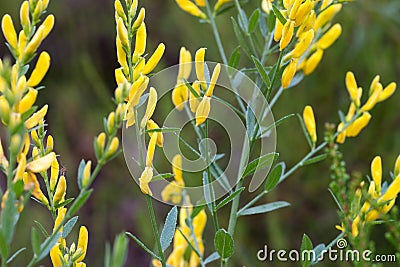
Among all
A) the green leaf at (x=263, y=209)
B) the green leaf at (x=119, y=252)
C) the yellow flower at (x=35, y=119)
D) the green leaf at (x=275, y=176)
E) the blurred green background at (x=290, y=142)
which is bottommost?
the blurred green background at (x=290, y=142)

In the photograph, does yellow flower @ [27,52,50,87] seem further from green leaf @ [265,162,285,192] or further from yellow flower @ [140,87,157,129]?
green leaf @ [265,162,285,192]

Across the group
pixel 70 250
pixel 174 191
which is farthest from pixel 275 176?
pixel 70 250

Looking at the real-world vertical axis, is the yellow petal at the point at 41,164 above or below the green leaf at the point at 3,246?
above

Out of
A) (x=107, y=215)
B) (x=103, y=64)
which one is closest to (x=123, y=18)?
(x=107, y=215)

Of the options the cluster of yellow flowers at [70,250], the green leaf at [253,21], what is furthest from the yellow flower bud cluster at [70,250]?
the green leaf at [253,21]

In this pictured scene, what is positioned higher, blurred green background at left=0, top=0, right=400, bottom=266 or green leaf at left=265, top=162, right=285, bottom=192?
green leaf at left=265, top=162, right=285, bottom=192

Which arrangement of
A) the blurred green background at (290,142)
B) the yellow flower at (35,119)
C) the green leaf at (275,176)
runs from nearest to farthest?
the yellow flower at (35,119), the green leaf at (275,176), the blurred green background at (290,142)

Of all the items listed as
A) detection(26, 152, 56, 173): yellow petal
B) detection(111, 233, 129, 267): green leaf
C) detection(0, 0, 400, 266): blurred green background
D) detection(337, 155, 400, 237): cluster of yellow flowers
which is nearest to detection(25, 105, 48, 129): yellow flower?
detection(26, 152, 56, 173): yellow petal

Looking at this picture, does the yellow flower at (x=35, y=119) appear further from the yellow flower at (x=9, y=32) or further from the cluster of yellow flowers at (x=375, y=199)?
the cluster of yellow flowers at (x=375, y=199)
